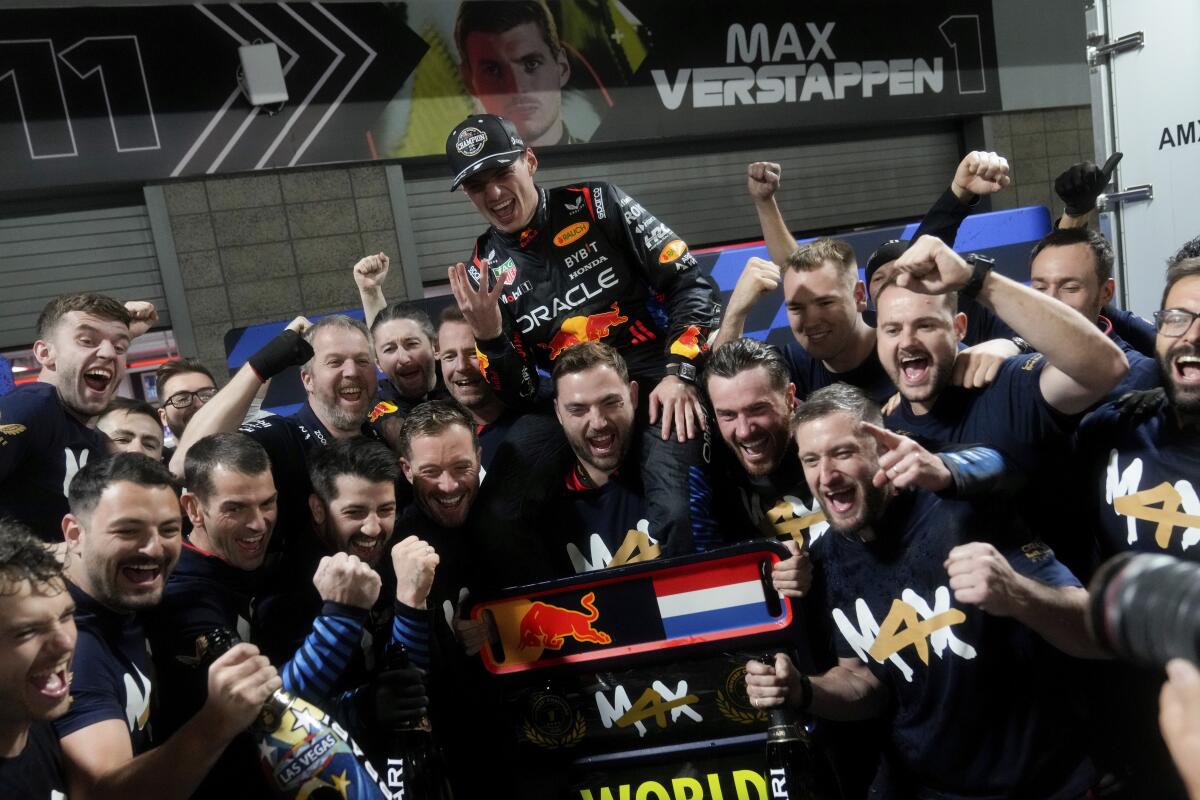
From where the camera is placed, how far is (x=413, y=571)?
268cm

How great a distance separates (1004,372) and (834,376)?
801 mm

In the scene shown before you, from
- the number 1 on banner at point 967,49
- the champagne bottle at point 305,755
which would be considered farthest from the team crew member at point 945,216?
the number 1 on banner at point 967,49

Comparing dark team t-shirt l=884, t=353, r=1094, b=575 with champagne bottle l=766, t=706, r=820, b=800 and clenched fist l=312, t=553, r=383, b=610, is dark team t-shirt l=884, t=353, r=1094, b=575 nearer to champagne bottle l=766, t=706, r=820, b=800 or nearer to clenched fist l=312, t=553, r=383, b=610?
champagne bottle l=766, t=706, r=820, b=800

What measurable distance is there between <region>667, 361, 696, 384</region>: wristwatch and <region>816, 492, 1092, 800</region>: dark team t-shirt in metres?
0.93

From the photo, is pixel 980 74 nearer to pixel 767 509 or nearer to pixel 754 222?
pixel 754 222

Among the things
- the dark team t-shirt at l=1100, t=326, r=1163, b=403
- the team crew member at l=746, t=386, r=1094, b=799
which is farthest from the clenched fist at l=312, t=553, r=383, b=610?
Result: the dark team t-shirt at l=1100, t=326, r=1163, b=403

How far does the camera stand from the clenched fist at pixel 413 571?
105 inches

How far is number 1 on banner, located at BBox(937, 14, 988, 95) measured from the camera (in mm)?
11266

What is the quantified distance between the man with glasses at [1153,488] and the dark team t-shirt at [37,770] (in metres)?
2.53

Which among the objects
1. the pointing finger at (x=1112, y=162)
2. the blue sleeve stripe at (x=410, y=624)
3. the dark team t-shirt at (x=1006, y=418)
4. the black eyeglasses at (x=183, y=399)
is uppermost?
the pointing finger at (x=1112, y=162)

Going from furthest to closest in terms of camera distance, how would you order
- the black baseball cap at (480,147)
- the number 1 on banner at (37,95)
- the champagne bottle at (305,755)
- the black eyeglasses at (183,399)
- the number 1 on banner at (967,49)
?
1. the number 1 on banner at (967,49)
2. the number 1 on banner at (37,95)
3. the black eyeglasses at (183,399)
4. the black baseball cap at (480,147)
5. the champagne bottle at (305,755)

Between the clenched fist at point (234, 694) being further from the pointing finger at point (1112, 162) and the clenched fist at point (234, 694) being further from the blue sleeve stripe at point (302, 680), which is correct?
the pointing finger at point (1112, 162)

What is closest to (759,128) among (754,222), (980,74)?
(754,222)

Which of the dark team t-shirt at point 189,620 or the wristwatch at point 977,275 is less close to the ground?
the wristwatch at point 977,275
